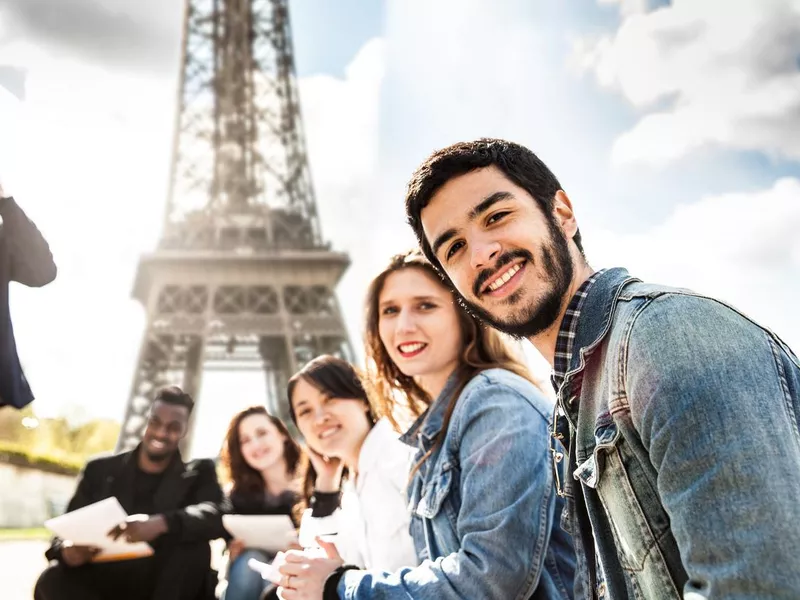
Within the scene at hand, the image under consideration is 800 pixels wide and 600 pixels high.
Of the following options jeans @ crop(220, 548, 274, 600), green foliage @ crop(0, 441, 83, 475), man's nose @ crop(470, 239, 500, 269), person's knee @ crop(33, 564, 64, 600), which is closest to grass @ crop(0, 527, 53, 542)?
green foliage @ crop(0, 441, 83, 475)

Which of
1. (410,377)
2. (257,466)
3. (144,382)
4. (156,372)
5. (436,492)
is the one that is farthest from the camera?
(156,372)

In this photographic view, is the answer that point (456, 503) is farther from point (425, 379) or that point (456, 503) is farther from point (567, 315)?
point (567, 315)

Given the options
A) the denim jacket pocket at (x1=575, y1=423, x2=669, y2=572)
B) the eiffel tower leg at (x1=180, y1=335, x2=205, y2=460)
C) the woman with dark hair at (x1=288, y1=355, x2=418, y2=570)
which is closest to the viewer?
the denim jacket pocket at (x1=575, y1=423, x2=669, y2=572)

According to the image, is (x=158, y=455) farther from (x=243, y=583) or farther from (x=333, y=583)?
(x=333, y=583)

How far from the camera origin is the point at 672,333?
0.98 meters

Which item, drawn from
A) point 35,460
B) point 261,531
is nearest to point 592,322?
point 261,531

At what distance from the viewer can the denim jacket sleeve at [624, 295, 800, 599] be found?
0.83 m

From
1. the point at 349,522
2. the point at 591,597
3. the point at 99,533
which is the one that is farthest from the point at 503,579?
the point at 99,533

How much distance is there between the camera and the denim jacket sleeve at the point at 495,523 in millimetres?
1676

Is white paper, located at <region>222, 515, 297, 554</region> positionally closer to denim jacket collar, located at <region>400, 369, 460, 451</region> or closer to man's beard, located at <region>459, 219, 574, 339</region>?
denim jacket collar, located at <region>400, 369, 460, 451</region>

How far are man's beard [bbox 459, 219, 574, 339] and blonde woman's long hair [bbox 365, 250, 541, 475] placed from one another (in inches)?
28.3

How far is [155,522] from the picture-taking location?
345 centimetres

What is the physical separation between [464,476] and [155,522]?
2.20m

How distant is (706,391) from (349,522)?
1934 mm
